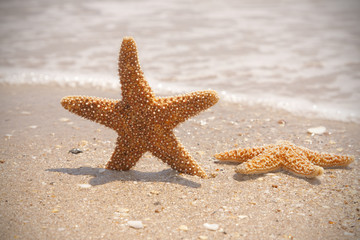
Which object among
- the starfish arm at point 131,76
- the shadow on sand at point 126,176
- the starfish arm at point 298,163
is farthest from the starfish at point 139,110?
the starfish arm at point 298,163

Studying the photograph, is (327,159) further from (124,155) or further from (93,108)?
(93,108)

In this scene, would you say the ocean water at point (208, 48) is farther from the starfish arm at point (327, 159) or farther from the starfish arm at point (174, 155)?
the starfish arm at point (174, 155)

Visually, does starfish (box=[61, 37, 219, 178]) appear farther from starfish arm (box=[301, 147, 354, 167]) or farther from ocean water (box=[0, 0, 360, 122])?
ocean water (box=[0, 0, 360, 122])

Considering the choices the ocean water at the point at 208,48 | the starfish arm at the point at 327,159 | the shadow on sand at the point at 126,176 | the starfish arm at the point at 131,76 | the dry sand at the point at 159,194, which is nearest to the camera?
the dry sand at the point at 159,194

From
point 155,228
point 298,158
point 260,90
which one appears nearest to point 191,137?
point 298,158

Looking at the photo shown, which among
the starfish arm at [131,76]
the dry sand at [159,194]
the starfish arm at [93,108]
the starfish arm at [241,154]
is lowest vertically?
the dry sand at [159,194]

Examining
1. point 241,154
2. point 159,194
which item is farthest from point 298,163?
point 159,194
